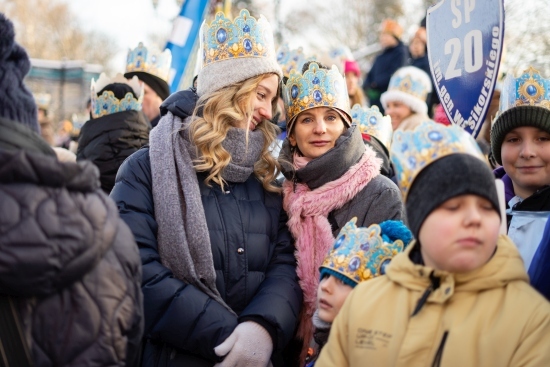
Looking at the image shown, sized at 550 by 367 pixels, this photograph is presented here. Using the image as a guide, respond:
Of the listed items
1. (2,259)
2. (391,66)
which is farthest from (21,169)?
(391,66)

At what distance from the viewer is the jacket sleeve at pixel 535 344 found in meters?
2.51

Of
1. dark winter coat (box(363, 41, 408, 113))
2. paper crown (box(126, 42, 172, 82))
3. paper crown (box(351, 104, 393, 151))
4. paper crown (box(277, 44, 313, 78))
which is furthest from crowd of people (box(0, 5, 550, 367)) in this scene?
dark winter coat (box(363, 41, 408, 113))

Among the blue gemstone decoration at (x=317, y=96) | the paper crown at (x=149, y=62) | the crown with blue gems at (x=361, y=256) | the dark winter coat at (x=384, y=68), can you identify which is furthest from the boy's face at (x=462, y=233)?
the dark winter coat at (x=384, y=68)

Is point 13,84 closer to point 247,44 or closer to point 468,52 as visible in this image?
point 247,44

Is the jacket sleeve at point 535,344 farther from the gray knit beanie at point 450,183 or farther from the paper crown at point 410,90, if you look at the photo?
the paper crown at point 410,90

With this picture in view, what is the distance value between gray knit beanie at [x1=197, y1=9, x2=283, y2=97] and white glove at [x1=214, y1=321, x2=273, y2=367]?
1.31m

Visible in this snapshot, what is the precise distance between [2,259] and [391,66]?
9.26 m

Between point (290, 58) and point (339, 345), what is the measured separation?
453 cm

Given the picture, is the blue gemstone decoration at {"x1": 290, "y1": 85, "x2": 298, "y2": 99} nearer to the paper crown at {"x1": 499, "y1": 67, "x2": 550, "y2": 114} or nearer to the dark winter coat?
the paper crown at {"x1": 499, "y1": 67, "x2": 550, "y2": 114}

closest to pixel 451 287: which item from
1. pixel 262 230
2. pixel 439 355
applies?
pixel 439 355

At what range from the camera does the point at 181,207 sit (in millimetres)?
3664

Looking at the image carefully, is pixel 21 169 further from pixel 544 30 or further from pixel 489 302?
pixel 544 30

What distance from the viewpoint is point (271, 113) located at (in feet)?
13.5

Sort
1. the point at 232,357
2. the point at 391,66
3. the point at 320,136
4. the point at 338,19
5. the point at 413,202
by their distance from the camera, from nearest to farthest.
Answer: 1. the point at 413,202
2. the point at 232,357
3. the point at 320,136
4. the point at 391,66
5. the point at 338,19
